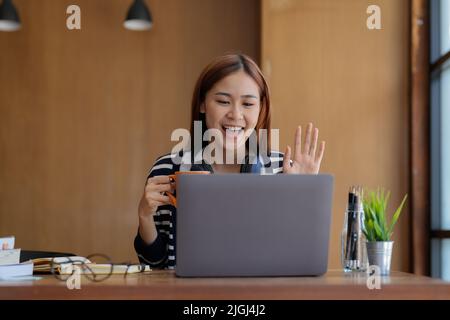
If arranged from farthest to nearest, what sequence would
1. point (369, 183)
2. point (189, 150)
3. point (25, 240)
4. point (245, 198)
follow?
1. point (25, 240)
2. point (369, 183)
3. point (189, 150)
4. point (245, 198)

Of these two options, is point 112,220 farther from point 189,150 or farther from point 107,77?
point 189,150

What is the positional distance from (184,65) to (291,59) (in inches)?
41.2

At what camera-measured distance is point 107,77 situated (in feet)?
14.4

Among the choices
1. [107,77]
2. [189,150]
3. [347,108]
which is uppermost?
[107,77]

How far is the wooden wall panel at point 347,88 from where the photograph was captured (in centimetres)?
343

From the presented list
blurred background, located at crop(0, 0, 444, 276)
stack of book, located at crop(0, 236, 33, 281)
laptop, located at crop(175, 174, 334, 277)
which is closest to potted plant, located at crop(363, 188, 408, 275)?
laptop, located at crop(175, 174, 334, 277)

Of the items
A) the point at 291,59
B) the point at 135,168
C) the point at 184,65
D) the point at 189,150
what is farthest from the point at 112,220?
the point at 189,150

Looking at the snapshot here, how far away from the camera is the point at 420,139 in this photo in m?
3.34

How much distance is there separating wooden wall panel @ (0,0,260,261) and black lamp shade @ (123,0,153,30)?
0.63ft

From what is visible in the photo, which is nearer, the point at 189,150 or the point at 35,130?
the point at 189,150

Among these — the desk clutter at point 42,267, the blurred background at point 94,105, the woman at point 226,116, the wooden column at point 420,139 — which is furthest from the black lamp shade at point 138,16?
the desk clutter at point 42,267

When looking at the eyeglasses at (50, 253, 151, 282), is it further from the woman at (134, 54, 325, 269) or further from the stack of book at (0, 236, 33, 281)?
the woman at (134, 54, 325, 269)

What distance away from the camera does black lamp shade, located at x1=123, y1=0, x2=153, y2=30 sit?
4148 millimetres

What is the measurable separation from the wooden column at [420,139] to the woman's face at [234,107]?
1.55 m
